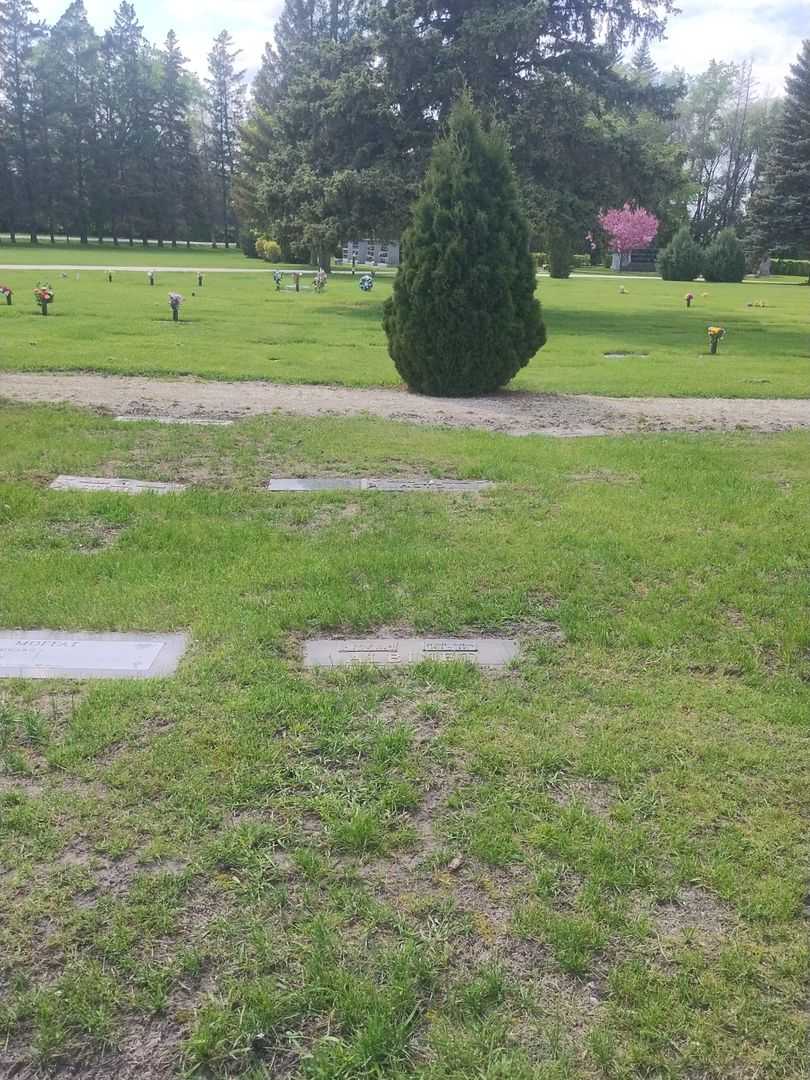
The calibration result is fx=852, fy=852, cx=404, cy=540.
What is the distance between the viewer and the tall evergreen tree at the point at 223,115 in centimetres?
7162

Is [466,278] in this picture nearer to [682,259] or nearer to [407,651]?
[407,651]

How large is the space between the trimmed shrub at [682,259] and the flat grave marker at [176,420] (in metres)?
41.1

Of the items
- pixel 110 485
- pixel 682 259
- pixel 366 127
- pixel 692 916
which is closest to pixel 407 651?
pixel 692 916

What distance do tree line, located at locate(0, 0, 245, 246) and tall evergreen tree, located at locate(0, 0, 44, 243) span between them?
2.9 inches

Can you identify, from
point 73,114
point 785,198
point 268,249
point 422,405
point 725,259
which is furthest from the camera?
point 73,114

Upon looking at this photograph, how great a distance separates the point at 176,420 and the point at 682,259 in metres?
41.4

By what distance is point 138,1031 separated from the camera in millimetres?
1844

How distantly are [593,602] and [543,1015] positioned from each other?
2.42 meters

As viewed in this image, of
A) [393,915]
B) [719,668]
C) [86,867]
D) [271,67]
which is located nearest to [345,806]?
[393,915]

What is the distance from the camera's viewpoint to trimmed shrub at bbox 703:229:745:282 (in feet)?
138

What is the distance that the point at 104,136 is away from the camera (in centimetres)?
6494

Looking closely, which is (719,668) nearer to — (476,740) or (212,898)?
(476,740)

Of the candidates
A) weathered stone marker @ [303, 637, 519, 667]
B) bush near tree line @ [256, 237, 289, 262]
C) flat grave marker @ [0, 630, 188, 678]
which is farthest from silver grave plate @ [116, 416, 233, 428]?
bush near tree line @ [256, 237, 289, 262]

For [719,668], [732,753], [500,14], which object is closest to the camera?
[732,753]
